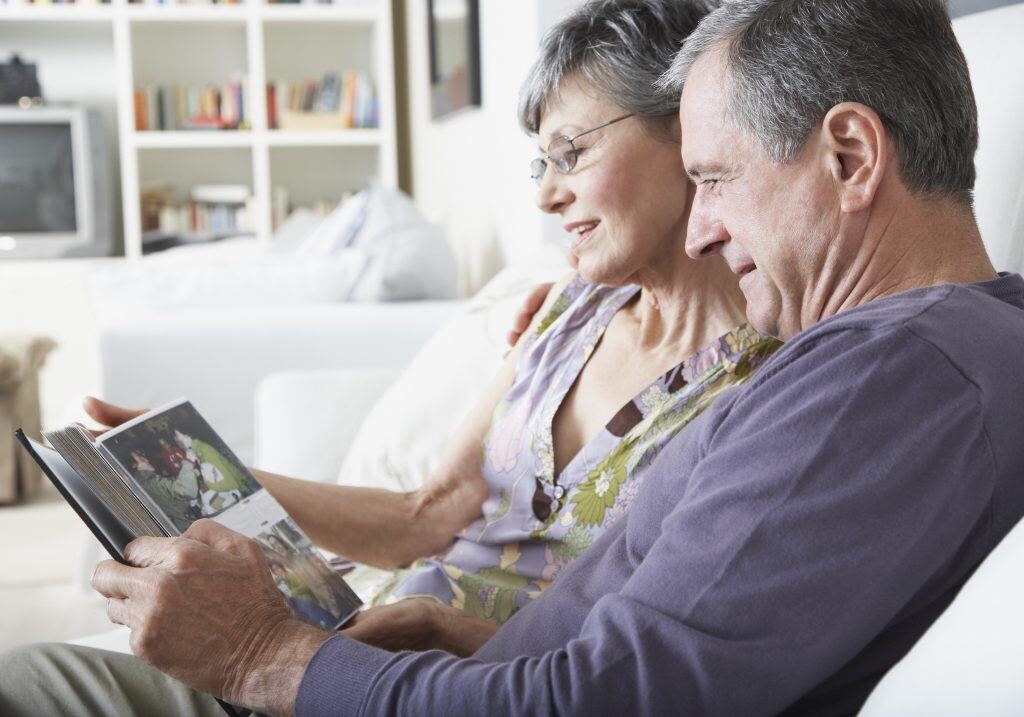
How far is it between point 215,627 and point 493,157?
253cm

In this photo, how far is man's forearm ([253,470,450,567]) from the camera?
1.44 m

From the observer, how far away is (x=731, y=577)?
2.26 feet

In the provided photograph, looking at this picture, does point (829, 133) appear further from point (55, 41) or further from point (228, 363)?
point (55, 41)

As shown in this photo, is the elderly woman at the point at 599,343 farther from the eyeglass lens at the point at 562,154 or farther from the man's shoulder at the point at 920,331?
the man's shoulder at the point at 920,331

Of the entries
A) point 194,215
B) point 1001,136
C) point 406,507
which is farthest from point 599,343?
point 194,215

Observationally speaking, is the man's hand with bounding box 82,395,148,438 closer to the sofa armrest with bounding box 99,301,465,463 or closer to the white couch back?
the white couch back

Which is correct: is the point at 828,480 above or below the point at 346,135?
below

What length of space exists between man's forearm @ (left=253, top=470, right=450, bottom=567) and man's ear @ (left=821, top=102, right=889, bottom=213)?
2.59 ft

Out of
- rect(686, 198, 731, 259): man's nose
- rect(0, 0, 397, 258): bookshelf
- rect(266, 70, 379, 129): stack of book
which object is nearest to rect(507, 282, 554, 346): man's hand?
rect(686, 198, 731, 259): man's nose

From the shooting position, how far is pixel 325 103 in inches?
205

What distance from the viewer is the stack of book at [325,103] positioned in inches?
200

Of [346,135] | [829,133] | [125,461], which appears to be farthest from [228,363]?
[346,135]

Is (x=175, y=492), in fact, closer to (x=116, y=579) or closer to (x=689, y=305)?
(x=116, y=579)

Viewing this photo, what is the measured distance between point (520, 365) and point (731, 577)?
2.50 feet
